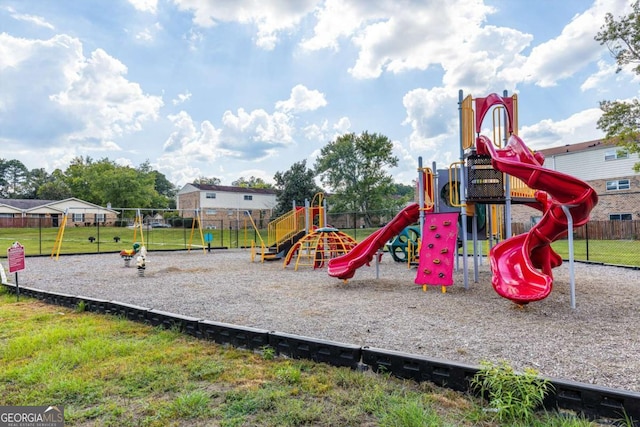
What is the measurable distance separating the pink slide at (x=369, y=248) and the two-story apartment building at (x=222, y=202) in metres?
33.9

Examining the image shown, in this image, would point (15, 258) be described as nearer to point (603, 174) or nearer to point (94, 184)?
point (603, 174)

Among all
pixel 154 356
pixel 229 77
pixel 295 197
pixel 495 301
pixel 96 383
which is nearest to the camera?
pixel 96 383

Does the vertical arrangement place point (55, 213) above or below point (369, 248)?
above

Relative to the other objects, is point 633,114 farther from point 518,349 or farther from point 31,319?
point 31,319

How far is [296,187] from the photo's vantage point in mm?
35719

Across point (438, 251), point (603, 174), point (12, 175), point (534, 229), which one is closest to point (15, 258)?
point (438, 251)

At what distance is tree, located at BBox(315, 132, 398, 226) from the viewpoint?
37156 mm

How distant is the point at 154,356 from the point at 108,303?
2.37m

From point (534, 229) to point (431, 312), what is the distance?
2751 mm

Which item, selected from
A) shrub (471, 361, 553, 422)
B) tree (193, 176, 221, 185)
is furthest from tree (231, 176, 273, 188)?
shrub (471, 361, 553, 422)

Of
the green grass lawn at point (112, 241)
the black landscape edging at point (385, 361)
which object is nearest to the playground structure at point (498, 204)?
the black landscape edging at point (385, 361)

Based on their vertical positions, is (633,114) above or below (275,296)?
above

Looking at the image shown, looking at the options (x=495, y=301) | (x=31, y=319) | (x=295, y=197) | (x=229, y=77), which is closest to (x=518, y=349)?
(x=495, y=301)

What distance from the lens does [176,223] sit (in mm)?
44031
